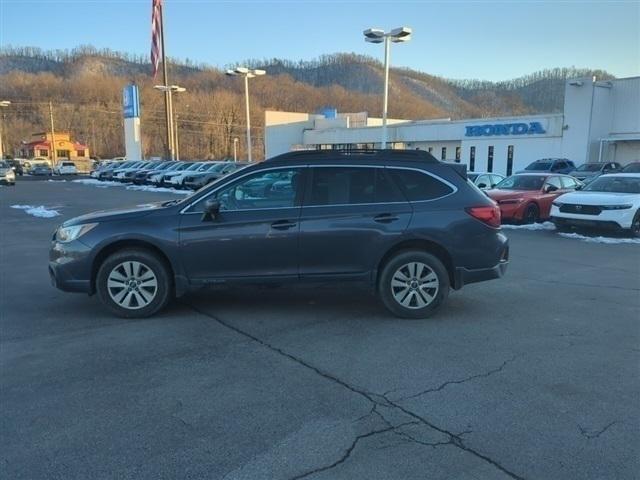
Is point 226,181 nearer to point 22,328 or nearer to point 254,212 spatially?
point 254,212

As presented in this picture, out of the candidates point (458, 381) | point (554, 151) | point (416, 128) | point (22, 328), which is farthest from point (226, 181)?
point (416, 128)

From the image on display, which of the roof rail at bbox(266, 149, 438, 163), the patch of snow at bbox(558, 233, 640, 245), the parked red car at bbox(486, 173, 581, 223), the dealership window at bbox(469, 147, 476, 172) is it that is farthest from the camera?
the dealership window at bbox(469, 147, 476, 172)

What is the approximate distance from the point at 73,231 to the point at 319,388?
342cm

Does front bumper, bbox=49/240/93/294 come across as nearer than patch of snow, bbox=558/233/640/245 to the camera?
Yes

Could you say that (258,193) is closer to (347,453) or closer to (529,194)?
(347,453)

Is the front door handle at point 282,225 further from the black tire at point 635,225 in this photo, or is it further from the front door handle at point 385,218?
the black tire at point 635,225

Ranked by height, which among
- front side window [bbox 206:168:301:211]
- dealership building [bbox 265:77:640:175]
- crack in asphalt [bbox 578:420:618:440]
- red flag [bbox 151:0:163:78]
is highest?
red flag [bbox 151:0:163:78]

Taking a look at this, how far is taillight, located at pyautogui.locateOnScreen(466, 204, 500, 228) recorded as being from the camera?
6.07 metres

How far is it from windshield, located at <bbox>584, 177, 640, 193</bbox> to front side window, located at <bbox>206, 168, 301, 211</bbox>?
11.2 metres

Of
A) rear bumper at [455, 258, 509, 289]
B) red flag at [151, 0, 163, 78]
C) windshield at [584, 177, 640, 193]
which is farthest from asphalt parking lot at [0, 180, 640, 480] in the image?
red flag at [151, 0, 163, 78]

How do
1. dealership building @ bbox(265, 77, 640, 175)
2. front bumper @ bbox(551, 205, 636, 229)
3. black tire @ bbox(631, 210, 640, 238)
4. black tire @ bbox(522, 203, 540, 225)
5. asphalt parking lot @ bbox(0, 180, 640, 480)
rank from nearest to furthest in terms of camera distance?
asphalt parking lot @ bbox(0, 180, 640, 480) < front bumper @ bbox(551, 205, 636, 229) < black tire @ bbox(631, 210, 640, 238) < black tire @ bbox(522, 203, 540, 225) < dealership building @ bbox(265, 77, 640, 175)

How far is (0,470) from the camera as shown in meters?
3.10

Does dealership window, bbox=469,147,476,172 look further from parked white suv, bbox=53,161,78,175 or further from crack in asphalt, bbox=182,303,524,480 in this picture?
parked white suv, bbox=53,161,78,175

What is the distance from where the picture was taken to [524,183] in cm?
1645
